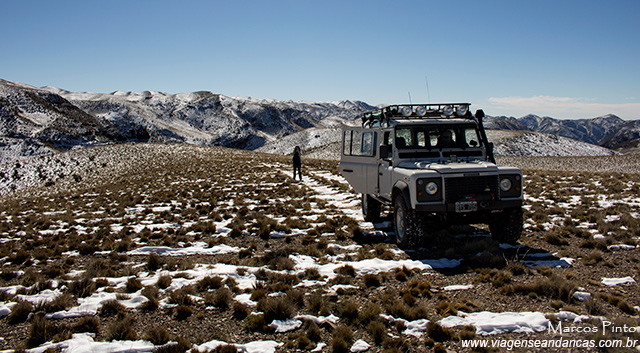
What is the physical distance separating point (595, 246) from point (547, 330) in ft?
16.2

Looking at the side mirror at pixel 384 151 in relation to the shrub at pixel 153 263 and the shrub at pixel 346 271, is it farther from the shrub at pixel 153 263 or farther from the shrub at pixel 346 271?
the shrub at pixel 153 263

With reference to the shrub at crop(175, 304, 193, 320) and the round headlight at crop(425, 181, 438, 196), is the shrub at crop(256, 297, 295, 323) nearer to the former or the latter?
the shrub at crop(175, 304, 193, 320)

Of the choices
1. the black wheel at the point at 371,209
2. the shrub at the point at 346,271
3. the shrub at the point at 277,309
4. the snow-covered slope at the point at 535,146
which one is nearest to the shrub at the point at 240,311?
the shrub at the point at 277,309

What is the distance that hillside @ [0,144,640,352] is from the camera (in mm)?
4797

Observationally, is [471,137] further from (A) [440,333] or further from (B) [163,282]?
(B) [163,282]

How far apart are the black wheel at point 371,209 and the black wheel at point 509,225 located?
371cm

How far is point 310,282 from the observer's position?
6914 millimetres

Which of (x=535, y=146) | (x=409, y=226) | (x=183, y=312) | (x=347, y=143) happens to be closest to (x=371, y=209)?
(x=347, y=143)

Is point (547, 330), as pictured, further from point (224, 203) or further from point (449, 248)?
point (224, 203)

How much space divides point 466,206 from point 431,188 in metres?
0.79

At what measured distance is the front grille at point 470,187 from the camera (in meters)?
8.01

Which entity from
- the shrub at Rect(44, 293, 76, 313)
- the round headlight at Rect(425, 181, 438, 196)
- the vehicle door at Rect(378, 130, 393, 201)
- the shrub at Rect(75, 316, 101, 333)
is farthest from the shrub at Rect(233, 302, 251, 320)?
the vehicle door at Rect(378, 130, 393, 201)

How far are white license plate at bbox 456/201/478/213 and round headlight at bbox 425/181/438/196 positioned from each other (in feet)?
1.70

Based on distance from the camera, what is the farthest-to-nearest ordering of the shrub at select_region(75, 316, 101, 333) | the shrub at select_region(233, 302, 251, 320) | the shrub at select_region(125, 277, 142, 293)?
the shrub at select_region(125, 277, 142, 293) → the shrub at select_region(233, 302, 251, 320) → the shrub at select_region(75, 316, 101, 333)
